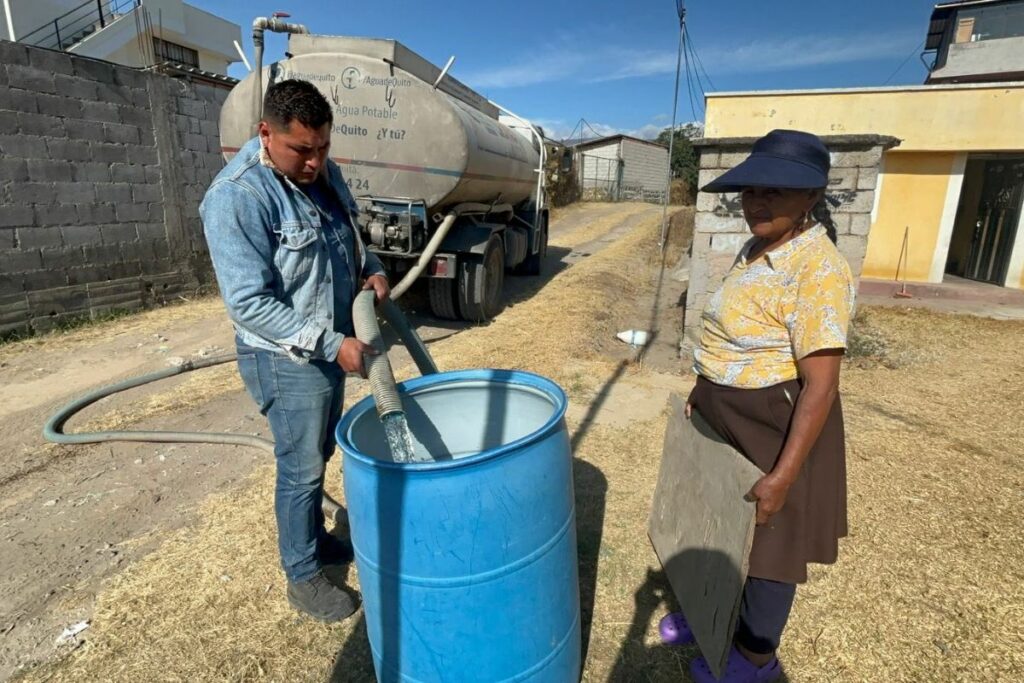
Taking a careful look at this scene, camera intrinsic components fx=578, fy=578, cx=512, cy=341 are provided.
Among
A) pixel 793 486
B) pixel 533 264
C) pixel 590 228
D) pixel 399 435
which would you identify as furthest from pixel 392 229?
pixel 590 228

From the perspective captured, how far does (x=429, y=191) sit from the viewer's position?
5.52 metres

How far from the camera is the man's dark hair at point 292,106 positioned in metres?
1.75

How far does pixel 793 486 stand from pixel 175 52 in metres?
25.4

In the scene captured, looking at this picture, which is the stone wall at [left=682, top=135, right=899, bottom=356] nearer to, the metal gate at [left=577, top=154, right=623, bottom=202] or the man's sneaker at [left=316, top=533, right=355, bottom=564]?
the man's sneaker at [left=316, top=533, right=355, bottom=564]

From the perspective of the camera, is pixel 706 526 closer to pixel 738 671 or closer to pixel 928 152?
pixel 738 671

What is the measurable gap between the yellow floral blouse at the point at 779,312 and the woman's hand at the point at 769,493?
0.88 ft

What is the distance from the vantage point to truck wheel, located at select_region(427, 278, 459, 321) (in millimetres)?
6539

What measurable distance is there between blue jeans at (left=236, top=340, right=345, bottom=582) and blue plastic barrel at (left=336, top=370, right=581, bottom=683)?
0.32 metres

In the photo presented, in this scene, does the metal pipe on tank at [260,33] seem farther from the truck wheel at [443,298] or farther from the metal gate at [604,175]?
the metal gate at [604,175]

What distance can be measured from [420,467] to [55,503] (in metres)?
2.88

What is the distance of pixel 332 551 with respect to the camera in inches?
102

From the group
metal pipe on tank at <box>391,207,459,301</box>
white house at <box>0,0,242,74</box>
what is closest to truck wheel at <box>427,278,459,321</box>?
metal pipe on tank at <box>391,207,459,301</box>

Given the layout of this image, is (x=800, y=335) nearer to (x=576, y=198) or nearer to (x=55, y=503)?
(x=55, y=503)

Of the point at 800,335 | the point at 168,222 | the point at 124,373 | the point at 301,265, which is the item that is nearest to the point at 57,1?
the point at 168,222
